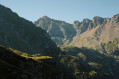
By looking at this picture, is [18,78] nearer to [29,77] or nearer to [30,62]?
[29,77]

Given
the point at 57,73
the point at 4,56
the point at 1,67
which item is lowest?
the point at 57,73

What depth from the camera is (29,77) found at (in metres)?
49.9

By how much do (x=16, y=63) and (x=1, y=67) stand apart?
14235mm

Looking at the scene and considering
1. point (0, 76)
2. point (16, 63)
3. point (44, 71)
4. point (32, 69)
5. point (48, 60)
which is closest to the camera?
point (0, 76)

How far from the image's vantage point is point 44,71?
79312 millimetres

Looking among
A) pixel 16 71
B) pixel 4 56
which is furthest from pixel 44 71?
pixel 16 71

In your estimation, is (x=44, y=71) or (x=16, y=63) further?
(x=44, y=71)

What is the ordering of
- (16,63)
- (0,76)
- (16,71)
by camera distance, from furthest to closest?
(16,63) < (16,71) < (0,76)

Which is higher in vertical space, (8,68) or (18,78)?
(8,68)

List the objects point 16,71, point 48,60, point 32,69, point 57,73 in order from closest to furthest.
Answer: point 16,71, point 32,69, point 57,73, point 48,60

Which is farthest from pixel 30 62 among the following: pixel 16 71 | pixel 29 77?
pixel 16 71

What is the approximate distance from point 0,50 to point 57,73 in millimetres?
39076

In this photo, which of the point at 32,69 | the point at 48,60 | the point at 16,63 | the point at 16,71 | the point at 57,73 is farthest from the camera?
the point at 48,60

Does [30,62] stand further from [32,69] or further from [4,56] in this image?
[4,56]
